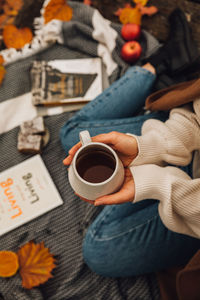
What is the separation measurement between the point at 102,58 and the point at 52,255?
0.91 meters

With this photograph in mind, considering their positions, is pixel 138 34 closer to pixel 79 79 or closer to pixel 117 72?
pixel 117 72

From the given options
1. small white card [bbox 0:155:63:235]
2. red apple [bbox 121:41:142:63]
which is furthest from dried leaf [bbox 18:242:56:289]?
red apple [bbox 121:41:142:63]

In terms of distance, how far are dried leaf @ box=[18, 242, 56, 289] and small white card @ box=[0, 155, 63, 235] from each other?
4.3 inches

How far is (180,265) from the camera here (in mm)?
978

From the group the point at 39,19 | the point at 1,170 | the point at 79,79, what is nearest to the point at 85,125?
the point at 79,79

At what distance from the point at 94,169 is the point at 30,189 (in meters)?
0.54

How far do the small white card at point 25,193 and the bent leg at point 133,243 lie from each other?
0.25 m

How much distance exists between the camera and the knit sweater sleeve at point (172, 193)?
0.70 m

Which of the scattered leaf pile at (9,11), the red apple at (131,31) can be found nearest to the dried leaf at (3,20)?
the scattered leaf pile at (9,11)

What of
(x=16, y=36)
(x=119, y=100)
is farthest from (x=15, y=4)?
(x=119, y=100)

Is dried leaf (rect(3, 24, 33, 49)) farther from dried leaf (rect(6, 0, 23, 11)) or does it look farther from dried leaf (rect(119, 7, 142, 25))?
dried leaf (rect(119, 7, 142, 25))

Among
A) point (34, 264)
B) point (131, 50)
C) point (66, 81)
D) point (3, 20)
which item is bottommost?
point (34, 264)

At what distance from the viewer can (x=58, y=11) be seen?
1302 millimetres

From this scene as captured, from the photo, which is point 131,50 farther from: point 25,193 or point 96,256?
point 96,256
